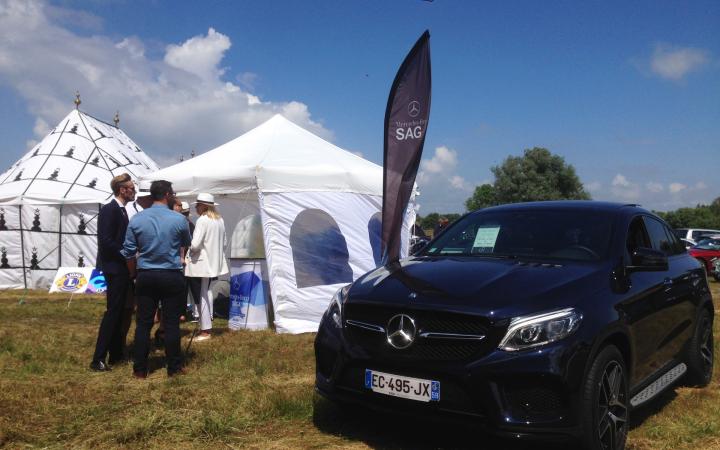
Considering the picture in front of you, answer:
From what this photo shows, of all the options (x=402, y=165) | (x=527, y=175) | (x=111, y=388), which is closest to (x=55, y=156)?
(x=402, y=165)

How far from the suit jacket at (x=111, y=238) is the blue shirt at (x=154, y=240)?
0.31 meters

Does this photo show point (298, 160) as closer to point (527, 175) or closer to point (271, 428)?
point (271, 428)

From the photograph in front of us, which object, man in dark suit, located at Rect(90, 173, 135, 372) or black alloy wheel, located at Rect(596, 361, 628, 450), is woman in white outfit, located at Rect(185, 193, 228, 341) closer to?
man in dark suit, located at Rect(90, 173, 135, 372)

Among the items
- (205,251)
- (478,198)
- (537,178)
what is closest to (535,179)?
(537,178)

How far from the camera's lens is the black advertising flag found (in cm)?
873

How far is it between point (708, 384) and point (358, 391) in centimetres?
377

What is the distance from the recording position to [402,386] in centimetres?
330

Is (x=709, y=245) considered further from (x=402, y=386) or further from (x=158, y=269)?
(x=402, y=386)

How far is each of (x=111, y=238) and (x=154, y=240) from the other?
0.72m

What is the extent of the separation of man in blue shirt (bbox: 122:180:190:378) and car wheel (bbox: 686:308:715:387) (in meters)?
4.56

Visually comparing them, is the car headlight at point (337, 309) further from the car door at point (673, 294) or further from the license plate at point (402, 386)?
the car door at point (673, 294)

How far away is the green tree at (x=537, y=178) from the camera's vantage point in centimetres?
5833

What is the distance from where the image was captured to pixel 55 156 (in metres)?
17.3

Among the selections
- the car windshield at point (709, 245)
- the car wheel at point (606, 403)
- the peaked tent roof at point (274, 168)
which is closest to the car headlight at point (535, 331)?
the car wheel at point (606, 403)
